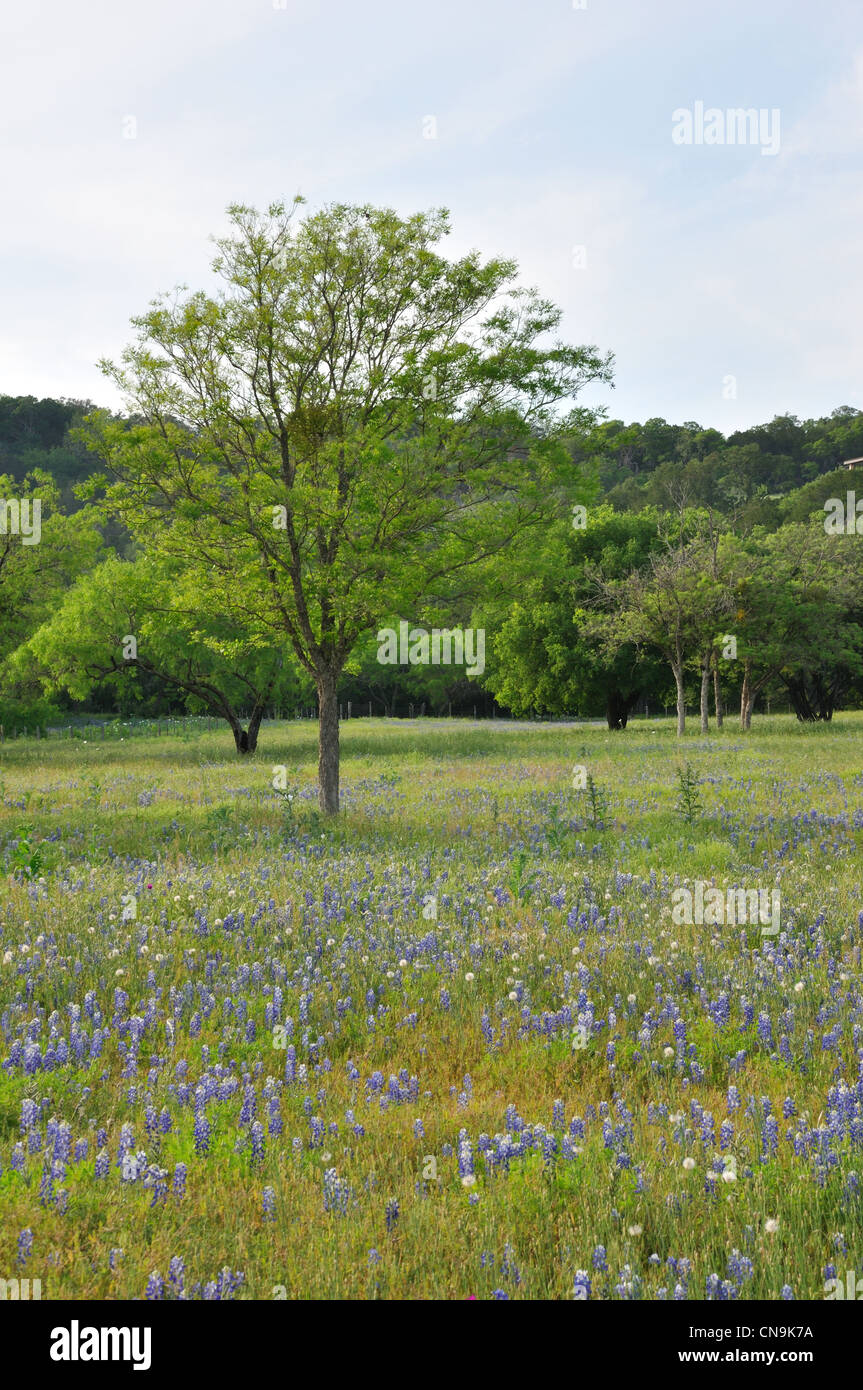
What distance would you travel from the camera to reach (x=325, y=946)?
6555 mm

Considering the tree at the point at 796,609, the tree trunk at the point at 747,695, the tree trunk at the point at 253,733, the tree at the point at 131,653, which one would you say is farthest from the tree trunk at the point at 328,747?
the tree trunk at the point at 747,695

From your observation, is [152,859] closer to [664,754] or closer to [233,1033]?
[233,1033]

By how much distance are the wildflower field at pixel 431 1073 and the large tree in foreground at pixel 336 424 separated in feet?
16.9

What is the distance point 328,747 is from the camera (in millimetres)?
14117

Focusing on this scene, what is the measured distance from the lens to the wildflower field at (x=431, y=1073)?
3092 mm

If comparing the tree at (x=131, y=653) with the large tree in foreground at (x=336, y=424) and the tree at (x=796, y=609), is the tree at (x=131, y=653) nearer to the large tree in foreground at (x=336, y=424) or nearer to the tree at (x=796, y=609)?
the large tree in foreground at (x=336, y=424)

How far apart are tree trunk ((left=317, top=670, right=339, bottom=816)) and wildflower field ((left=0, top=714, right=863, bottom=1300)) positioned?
361 cm

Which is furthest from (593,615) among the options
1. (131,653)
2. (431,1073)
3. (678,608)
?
(431,1073)

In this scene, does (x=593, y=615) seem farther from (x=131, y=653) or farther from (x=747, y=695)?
(x=131, y=653)

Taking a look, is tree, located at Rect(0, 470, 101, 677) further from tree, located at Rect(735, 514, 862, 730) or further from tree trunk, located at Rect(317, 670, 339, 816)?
tree, located at Rect(735, 514, 862, 730)

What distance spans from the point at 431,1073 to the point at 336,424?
430 inches

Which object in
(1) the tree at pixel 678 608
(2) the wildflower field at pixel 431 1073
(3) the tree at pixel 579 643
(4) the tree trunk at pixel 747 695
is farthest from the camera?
(3) the tree at pixel 579 643
